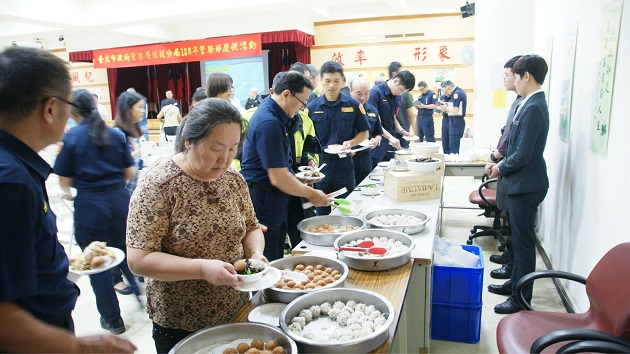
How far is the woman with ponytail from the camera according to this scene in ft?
7.86

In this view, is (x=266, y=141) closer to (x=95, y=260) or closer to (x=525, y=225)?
(x=95, y=260)

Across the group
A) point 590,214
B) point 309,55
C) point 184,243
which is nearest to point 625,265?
point 590,214

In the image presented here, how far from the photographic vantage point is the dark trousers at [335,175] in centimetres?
331

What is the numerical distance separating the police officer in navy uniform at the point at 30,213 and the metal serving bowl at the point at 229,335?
22 centimetres

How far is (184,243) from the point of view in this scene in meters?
1.25

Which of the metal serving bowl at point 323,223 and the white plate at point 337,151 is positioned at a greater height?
the white plate at point 337,151

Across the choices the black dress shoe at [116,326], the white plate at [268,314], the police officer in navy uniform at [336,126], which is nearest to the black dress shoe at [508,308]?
the police officer in navy uniform at [336,126]

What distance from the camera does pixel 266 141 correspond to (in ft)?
6.59

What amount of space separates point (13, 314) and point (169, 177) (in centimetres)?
52

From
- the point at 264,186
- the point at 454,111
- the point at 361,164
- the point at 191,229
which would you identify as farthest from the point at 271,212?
Answer: the point at 454,111

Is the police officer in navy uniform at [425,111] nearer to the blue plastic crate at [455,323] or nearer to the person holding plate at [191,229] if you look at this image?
the blue plastic crate at [455,323]

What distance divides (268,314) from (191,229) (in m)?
0.37

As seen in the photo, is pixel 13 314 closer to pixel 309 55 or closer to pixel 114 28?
pixel 114 28

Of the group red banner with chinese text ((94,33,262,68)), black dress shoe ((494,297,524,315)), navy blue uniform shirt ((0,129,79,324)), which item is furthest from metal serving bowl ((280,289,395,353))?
red banner with chinese text ((94,33,262,68))
